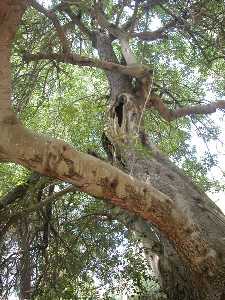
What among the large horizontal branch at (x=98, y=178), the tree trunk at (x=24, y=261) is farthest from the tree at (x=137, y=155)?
the tree trunk at (x=24, y=261)

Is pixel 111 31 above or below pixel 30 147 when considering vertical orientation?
above

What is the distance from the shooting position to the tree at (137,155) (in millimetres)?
2807

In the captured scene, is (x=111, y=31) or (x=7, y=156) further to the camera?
(x=111, y=31)

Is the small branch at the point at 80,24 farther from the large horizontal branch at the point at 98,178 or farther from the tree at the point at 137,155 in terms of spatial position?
the large horizontal branch at the point at 98,178

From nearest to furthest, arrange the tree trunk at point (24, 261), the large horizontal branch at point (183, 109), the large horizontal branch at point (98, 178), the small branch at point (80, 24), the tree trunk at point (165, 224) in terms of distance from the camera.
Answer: the large horizontal branch at point (98, 178) → the tree trunk at point (165, 224) → the tree trunk at point (24, 261) → the large horizontal branch at point (183, 109) → the small branch at point (80, 24)

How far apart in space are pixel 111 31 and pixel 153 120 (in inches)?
60.9

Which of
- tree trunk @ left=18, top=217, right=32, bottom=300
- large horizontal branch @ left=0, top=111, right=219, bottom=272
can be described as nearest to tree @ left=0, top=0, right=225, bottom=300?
large horizontal branch @ left=0, top=111, right=219, bottom=272

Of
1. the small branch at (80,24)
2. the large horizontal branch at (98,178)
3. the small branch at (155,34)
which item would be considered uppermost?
the small branch at (80,24)

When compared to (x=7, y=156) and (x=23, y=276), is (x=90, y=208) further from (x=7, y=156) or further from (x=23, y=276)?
(x=7, y=156)

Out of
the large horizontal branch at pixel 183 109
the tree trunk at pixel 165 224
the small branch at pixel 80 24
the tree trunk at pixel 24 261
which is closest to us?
the tree trunk at pixel 165 224

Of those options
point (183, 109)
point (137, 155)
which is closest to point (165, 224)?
point (137, 155)

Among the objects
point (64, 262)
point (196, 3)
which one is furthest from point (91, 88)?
point (64, 262)

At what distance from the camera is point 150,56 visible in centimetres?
737

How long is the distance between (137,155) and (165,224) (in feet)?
3.85
